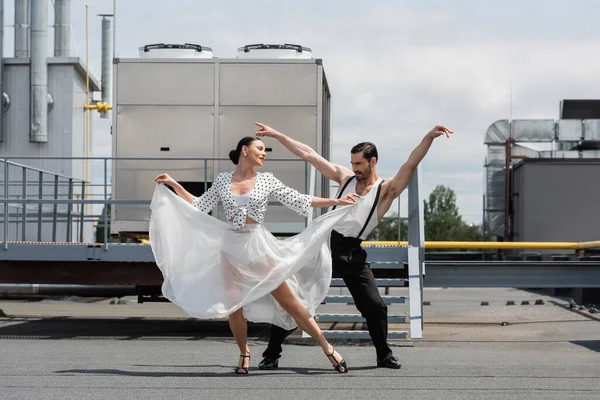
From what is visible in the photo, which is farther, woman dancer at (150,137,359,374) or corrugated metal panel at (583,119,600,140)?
corrugated metal panel at (583,119,600,140)

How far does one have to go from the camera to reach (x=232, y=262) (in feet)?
28.6

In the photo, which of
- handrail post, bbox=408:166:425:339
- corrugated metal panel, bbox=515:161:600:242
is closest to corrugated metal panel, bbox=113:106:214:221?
handrail post, bbox=408:166:425:339

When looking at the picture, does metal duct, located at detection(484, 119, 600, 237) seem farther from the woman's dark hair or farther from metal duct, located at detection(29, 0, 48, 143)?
the woman's dark hair

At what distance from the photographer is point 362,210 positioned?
9.06 m

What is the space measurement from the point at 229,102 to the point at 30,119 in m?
14.7

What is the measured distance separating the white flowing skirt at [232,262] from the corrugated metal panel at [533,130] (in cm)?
3901

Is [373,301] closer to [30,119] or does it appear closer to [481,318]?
[481,318]

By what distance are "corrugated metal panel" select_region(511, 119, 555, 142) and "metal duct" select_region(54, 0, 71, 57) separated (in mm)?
22106

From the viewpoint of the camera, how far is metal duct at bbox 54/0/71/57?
1235 inches

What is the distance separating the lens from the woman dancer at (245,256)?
8.64 metres

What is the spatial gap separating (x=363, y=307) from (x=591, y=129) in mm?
40062

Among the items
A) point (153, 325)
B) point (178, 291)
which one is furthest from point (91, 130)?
point (178, 291)

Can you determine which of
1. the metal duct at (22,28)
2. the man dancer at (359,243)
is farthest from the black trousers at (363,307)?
the metal duct at (22,28)

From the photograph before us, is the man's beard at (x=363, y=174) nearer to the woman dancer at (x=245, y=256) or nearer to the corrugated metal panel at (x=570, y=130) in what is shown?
the woman dancer at (x=245, y=256)
